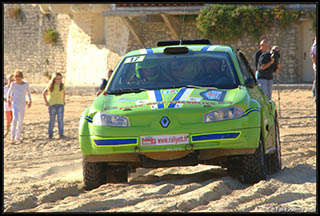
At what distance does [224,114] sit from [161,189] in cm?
100

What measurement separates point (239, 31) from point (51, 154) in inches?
759

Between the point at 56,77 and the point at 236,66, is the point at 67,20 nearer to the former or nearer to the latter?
the point at 56,77

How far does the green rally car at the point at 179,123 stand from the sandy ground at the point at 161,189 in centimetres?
25

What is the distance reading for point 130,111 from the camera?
24.3 ft

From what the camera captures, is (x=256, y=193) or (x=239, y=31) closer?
(x=256, y=193)

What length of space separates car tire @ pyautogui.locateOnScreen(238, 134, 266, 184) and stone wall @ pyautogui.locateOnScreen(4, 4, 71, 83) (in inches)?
1313

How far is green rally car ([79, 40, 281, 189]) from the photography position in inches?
287

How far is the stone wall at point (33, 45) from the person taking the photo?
40.8m

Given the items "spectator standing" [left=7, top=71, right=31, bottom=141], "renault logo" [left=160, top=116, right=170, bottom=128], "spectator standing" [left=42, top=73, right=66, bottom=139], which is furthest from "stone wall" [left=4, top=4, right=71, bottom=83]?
"renault logo" [left=160, top=116, right=170, bottom=128]

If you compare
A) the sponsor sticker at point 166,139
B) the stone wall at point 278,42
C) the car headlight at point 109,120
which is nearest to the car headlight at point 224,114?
the sponsor sticker at point 166,139

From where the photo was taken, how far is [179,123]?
729cm

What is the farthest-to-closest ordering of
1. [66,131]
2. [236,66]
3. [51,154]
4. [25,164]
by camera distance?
1. [66,131]
2. [51,154]
3. [25,164]
4. [236,66]

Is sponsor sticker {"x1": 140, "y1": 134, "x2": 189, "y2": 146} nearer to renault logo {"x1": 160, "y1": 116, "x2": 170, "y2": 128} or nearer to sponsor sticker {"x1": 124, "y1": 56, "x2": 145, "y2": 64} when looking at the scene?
renault logo {"x1": 160, "y1": 116, "x2": 170, "y2": 128}

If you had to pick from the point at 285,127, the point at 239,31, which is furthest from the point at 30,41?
the point at 285,127
